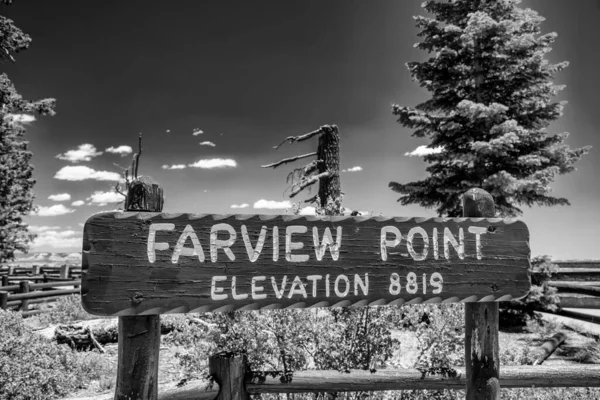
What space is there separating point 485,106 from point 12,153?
19825 millimetres

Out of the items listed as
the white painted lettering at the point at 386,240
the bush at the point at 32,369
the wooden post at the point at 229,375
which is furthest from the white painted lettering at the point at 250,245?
the bush at the point at 32,369

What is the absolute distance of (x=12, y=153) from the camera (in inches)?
750

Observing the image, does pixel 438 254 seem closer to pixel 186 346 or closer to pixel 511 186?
pixel 186 346

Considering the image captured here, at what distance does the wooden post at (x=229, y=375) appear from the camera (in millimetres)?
2467

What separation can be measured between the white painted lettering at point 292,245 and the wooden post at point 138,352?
2.34 ft

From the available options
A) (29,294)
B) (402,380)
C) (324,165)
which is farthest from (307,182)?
(29,294)

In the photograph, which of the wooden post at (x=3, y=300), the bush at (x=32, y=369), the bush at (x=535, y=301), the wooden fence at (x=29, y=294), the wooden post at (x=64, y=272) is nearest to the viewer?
the bush at (x=32, y=369)

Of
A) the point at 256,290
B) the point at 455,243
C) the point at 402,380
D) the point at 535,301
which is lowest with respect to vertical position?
the point at 535,301

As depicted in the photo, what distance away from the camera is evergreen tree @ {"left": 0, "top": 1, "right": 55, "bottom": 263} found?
11.7 meters

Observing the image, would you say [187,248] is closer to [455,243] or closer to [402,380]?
[455,243]

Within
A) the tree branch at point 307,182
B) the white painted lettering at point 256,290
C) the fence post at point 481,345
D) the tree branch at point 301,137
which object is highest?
the tree branch at point 301,137

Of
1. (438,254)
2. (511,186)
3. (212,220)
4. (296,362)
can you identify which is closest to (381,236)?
(438,254)

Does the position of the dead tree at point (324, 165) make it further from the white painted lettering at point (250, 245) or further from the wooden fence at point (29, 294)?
the wooden fence at point (29, 294)

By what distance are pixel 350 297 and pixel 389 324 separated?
2595 millimetres
